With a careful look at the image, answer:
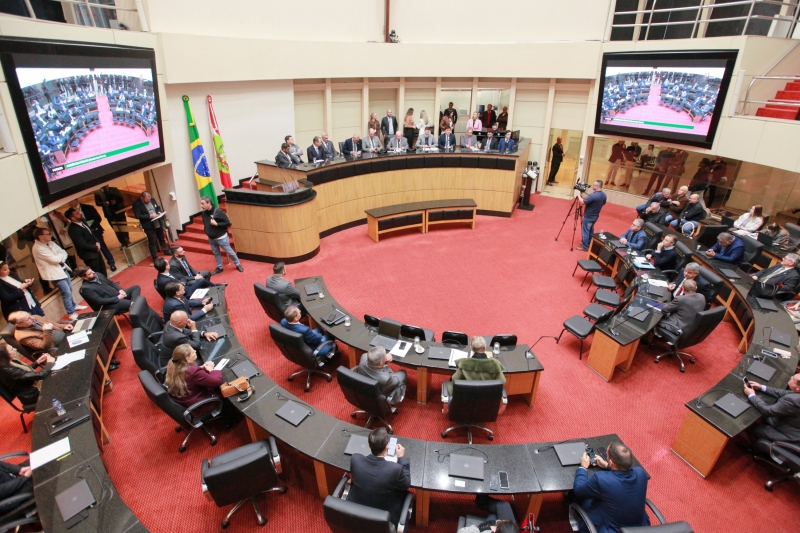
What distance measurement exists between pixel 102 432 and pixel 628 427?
22.3ft

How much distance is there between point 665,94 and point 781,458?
397 inches

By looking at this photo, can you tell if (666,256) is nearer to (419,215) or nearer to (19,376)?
(419,215)

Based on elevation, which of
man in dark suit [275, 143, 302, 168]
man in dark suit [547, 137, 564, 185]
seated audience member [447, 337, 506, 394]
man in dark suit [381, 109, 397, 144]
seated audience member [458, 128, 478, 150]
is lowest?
seated audience member [447, 337, 506, 394]

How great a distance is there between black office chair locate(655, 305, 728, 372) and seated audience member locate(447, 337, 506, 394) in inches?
134

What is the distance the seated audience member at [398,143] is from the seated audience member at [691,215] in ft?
24.3

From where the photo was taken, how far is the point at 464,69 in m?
14.4

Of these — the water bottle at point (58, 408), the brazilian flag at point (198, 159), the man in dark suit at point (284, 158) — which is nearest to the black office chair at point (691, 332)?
the water bottle at point (58, 408)

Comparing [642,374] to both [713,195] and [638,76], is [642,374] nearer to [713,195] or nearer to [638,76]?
[713,195]

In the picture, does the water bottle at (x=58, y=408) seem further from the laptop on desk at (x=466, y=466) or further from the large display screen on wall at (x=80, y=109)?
the laptop on desk at (x=466, y=466)

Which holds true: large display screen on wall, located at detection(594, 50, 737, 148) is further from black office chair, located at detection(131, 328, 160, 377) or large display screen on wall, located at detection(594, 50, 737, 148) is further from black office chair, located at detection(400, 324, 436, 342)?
black office chair, located at detection(131, 328, 160, 377)

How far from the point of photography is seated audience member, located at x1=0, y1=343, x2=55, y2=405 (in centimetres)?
507

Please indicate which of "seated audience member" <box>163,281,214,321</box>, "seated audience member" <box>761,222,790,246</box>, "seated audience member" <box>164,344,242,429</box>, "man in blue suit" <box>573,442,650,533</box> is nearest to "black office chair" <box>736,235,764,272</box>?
"seated audience member" <box>761,222,790,246</box>

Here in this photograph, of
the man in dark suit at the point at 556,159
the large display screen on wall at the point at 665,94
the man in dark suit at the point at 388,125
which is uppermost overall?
the large display screen on wall at the point at 665,94

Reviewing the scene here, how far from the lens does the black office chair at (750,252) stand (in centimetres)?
827
